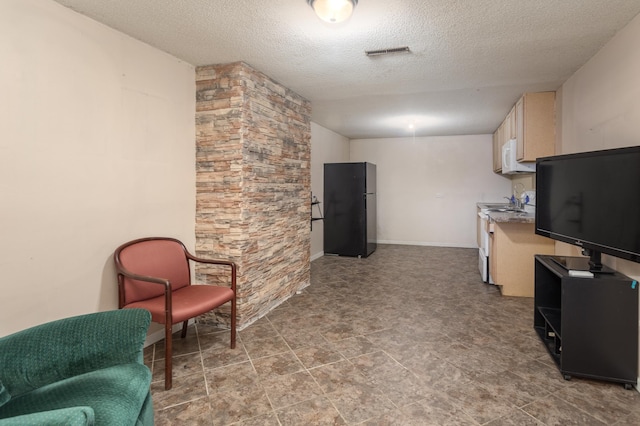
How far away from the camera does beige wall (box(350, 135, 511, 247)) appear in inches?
258

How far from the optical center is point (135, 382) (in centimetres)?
128

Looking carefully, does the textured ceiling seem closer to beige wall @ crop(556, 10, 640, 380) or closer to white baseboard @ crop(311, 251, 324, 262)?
beige wall @ crop(556, 10, 640, 380)

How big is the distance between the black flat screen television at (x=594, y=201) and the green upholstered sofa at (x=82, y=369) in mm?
2481

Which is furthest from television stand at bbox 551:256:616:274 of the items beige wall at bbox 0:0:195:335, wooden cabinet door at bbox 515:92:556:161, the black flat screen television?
beige wall at bbox 0:0:195:335

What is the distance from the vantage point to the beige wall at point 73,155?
68.3 inches

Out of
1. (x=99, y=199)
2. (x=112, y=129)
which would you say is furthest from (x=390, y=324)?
(x=112, y=129)

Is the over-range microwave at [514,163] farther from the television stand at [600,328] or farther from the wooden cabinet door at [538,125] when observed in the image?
the television stand at [600,328]

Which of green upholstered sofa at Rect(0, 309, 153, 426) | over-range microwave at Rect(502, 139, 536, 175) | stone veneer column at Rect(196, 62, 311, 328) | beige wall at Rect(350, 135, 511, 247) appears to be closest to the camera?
green upholstered sofa at Rect(0, 309, 153, 426)

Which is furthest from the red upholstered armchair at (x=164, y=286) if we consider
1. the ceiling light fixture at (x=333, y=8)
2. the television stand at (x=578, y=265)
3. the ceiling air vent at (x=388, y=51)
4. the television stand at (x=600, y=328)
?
the television stand at (x=578, y=265)

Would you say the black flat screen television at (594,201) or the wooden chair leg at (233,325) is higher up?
the black flat screen television at (594,201)

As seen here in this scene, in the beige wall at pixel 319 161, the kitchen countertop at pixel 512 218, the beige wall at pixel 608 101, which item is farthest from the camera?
the beige wall at pixel 319 161

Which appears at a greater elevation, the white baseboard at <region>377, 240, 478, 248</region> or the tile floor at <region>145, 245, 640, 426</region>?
the white baseboard at <region>377, 240, 478, 248</region>

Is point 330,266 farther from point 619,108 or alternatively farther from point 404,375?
point 619,108

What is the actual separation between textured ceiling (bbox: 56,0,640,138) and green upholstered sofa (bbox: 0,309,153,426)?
5.82 feet
